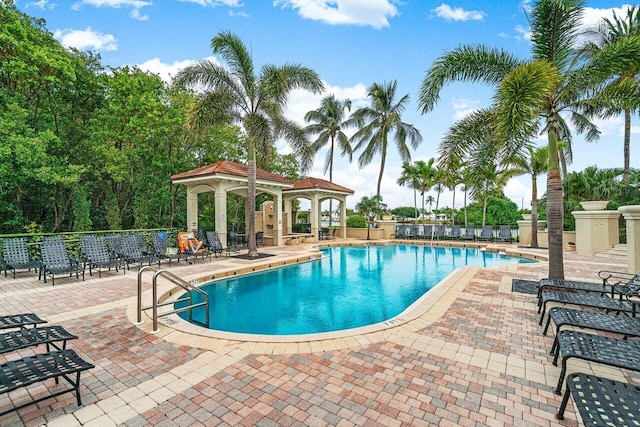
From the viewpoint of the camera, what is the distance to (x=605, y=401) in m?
2.42

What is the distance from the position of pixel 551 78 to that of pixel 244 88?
11364mm

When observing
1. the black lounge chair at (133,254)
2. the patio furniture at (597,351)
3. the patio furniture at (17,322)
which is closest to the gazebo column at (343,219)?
the black lounge chair at (133,254)

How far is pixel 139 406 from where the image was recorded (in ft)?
10.2

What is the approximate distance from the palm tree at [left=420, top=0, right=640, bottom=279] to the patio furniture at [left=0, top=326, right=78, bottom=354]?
849 centimetres

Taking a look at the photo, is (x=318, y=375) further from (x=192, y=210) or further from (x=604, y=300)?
(x=192, y=210)

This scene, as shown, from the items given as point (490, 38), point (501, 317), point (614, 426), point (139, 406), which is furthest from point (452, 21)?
point (139, 406)

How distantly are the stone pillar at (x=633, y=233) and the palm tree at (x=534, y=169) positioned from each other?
438 inches

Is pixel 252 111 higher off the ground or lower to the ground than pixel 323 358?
higher

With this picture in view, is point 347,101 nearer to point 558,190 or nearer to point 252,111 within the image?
point 252,111

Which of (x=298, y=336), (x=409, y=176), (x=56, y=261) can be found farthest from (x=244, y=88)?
(x=409, y=176)

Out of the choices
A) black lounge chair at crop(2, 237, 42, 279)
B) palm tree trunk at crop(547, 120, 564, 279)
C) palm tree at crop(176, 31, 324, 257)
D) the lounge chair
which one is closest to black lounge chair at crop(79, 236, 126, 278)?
black lounge chair at crop(2, 237, 42, 279)

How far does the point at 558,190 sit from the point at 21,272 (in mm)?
16008

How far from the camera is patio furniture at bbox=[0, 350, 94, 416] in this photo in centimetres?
270

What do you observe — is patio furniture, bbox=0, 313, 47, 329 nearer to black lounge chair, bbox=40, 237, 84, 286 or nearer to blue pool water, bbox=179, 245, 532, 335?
blue pool water, bbox=179, 245, 532, 335
